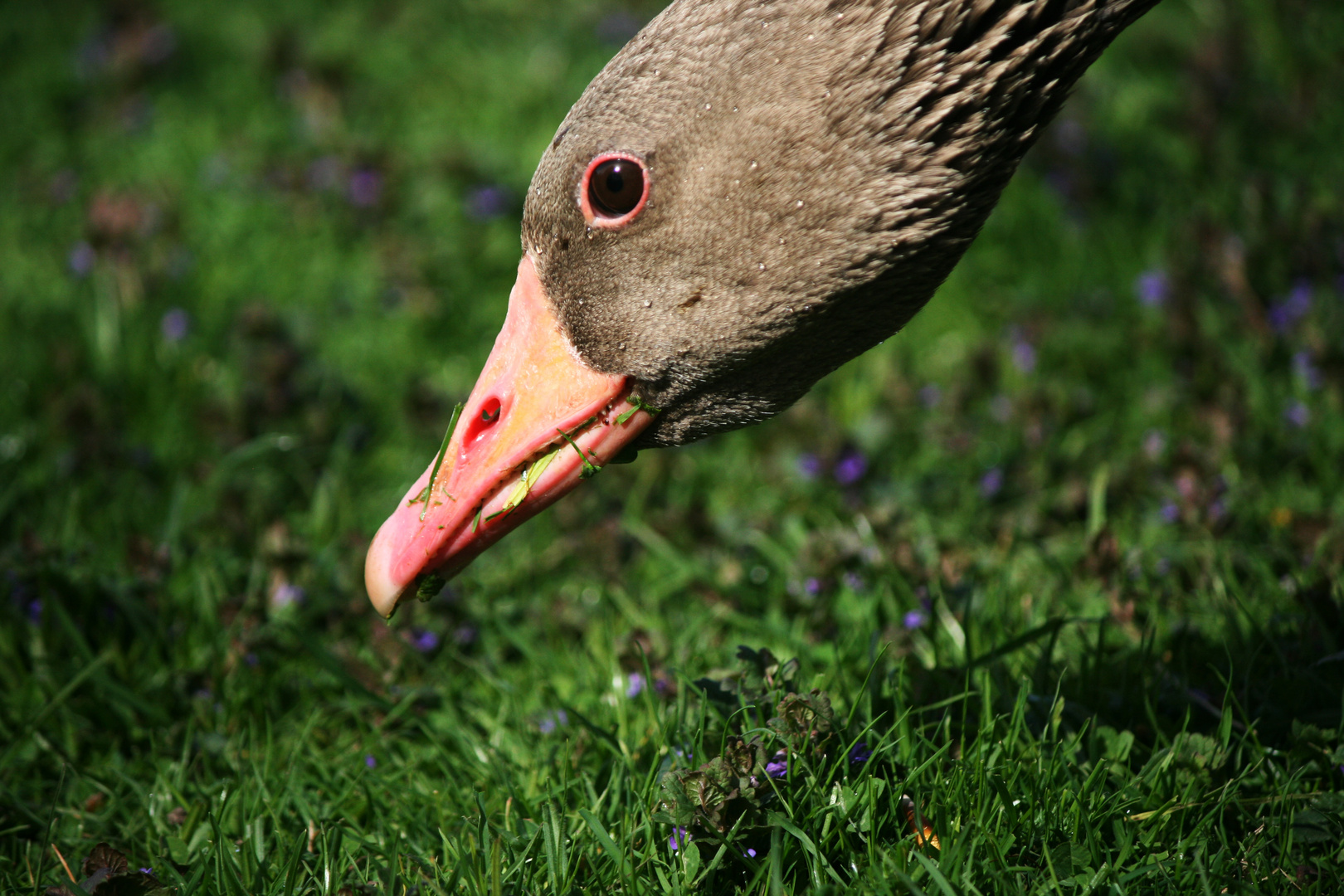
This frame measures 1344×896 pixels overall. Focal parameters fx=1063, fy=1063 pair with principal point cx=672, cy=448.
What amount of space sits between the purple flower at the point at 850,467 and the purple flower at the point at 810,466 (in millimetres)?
61

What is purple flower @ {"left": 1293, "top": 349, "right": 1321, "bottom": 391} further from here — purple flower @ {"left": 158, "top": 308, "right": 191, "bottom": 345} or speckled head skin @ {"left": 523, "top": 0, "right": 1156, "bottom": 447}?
purple flower @ {"left": 158, "top": 308, "right": 191, "bottom": 345}

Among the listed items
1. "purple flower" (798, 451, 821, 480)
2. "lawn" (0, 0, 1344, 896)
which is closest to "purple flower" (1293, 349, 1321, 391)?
"lawn" (0, 0, 1344, 896)

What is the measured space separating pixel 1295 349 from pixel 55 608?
455 cm

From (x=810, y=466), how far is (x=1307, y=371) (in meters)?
1.95

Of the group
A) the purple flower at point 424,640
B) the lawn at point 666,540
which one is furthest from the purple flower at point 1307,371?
the purple flower at point 424,640

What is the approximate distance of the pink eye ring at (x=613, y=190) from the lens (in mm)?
2408

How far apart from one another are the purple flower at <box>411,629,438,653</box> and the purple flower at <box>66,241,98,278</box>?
3112 millimetres

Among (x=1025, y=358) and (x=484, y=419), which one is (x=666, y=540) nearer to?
(x=484, y=419)

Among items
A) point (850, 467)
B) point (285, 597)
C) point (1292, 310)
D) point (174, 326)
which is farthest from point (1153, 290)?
point (174, 326)

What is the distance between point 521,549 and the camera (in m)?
3.91

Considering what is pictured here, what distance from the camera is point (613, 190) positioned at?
2.43 meters

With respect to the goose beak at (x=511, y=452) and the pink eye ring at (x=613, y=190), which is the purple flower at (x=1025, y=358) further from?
the pink eye ring at (x=613, y=190)

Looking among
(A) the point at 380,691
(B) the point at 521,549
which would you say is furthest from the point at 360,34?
(A) the point at 380,691

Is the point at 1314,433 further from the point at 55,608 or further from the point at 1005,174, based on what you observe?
the point at 55,608
